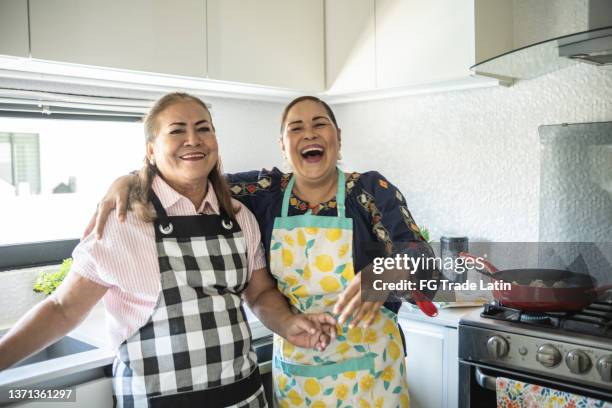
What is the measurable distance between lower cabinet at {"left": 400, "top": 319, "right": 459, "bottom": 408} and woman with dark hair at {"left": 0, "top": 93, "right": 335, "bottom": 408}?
2.16 feet

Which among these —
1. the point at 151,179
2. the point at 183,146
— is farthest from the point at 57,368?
the point at 183,146

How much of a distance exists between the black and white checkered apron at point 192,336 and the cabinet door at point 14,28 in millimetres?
528

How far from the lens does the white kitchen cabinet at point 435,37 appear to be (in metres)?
1.86

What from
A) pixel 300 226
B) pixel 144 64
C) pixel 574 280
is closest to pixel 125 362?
pixel 300 226

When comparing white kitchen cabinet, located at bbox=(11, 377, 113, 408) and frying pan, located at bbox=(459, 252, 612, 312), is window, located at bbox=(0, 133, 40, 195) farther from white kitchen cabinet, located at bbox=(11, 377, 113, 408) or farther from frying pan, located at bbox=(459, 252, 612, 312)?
frying pan, located at bbox=(459, 252, 612, 312)

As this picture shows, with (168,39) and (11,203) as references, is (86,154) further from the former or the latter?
(168,39)

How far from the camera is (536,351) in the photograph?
1.61 meters

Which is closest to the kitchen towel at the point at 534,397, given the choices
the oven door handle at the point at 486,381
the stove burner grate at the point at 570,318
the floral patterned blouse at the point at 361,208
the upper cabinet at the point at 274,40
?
the oven door handle at the point at 486,381

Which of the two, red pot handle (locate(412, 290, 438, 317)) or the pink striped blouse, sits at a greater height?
the pink striped blouse

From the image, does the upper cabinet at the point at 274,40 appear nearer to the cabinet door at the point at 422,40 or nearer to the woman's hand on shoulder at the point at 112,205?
the cabinet door at the point at 422,40

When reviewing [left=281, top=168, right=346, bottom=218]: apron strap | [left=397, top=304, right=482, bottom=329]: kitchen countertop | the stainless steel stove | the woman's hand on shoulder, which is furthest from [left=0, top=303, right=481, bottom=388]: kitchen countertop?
[left=281, top=168, right=346, bottom=218]: apron strap

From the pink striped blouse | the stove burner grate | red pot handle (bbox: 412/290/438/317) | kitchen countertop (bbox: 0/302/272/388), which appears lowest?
kitchen countertop (bbox: 0/302/272/388)

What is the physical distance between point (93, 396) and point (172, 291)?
1.40ft

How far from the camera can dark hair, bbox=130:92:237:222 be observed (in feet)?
4.24
